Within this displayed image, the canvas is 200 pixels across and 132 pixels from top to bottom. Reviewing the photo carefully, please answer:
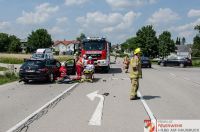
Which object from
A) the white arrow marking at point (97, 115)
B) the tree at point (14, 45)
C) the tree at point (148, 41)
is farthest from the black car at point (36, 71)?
the tree at point (14, 45)

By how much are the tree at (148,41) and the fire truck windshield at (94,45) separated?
51.7 m

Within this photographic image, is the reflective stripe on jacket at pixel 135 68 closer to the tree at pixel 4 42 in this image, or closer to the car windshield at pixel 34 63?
the car windshield at pixel 34 63

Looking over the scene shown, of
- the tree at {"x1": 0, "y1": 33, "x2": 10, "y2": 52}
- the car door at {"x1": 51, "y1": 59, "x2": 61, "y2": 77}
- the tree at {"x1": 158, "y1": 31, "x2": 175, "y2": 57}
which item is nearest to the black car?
the car door at {"x1": 51, "y1": 59, "x2": 61, "y2": 77}

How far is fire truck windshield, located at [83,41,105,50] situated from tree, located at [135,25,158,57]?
51.7 m

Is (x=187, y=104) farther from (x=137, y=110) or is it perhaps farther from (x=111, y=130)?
(x=111, y=130)

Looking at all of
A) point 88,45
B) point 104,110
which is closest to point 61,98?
point 104,110

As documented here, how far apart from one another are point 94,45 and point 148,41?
172 feet

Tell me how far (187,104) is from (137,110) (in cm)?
228

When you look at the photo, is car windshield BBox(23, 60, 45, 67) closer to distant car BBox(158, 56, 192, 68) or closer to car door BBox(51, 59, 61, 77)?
car door BBox(51, 59, 61, 77)

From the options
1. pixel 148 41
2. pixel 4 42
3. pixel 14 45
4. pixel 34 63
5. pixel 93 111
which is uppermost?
pixel 4 42

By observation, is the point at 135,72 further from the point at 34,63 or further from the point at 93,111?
the point at 34,63

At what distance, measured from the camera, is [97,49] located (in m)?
31.2

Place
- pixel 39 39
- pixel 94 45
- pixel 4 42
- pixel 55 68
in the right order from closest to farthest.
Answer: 1. pixel 55 68
2. pixel 94 45
3. pixel 39 39
4. pixel 4 42

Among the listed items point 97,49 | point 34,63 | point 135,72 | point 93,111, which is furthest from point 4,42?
point 93,111
